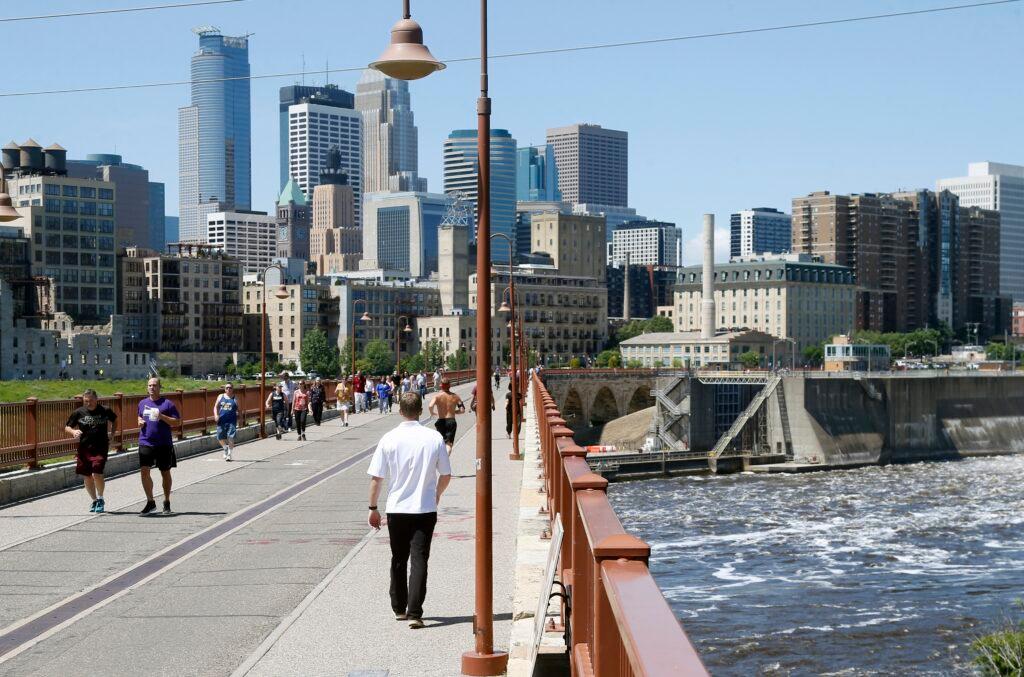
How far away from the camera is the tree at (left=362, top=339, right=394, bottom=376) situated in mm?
188175

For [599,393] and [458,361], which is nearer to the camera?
[599,393]

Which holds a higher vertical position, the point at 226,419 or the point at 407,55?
the point at 407,55

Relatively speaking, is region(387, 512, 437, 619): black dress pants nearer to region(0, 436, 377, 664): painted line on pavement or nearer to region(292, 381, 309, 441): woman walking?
region(0, 436, 377, 664): painted line on pavement

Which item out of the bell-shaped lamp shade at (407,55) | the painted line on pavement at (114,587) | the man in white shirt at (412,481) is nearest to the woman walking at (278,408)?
the painted line on pavement at (114,587)

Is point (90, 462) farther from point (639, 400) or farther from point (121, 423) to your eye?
point (639, 400)

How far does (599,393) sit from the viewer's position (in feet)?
467

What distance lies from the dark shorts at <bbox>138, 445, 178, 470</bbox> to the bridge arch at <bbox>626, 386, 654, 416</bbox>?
12655 cm

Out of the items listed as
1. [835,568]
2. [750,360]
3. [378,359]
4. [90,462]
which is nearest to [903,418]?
[835,568]

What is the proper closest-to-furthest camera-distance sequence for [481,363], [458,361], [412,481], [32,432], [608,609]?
[608,609]
[481,363]
[412,481]
[32,432]
[458,361]

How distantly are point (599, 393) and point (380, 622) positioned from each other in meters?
131

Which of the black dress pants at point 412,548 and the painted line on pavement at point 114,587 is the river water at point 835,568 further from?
the black dress pants at point 412,548

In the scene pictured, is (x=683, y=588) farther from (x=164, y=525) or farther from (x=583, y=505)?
(x=583, y=505)

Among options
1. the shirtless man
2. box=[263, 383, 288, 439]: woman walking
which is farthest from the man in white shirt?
box=[263, 383, 288, 439]: woman walking

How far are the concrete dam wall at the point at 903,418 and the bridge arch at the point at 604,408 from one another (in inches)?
1577
